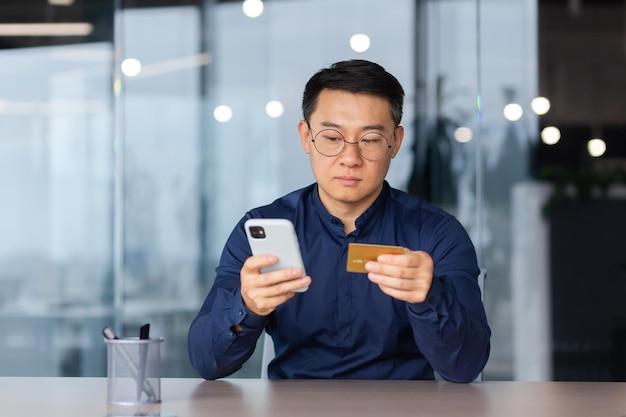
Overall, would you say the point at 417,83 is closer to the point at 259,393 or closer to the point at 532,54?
the point at 532,54

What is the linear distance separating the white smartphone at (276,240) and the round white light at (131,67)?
3428mm

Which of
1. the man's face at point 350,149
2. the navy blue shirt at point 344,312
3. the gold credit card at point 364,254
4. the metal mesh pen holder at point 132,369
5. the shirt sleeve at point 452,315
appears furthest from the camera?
the man's face at point 350,149

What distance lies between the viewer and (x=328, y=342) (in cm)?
239

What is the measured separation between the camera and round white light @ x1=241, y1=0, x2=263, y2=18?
5176 mm

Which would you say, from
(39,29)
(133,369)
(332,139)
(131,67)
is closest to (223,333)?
(133,369)

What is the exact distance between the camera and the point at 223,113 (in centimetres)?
516

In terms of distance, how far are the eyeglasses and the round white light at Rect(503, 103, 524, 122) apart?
9.14 feet

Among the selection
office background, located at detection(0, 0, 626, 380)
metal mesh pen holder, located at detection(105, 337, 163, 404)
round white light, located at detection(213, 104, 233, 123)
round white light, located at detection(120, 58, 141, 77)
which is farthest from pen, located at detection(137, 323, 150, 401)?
round white light, located at detection(120, 58, 141, 77)

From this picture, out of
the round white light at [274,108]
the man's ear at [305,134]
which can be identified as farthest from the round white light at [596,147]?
the man's ear at [305,134]

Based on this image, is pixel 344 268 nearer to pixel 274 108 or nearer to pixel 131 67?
pixel 274 108

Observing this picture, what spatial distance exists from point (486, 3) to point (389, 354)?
321 centimetres

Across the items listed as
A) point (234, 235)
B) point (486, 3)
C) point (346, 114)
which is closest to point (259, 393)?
point (234, 235)

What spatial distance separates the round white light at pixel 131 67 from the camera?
5191 mm

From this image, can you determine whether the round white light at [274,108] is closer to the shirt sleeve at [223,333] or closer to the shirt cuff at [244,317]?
the shirt sleeve at [223,333]
